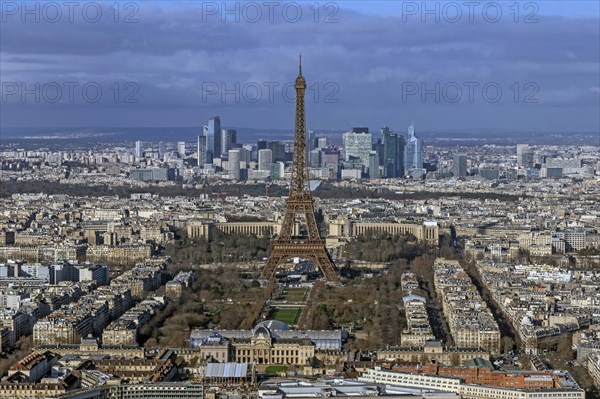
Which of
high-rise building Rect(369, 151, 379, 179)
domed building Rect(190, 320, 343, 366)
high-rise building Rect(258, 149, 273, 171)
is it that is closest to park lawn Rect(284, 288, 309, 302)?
domed building Rect(190, 320, 343, 366)

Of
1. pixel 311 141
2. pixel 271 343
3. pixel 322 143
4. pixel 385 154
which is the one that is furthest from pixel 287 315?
pixel 322 143

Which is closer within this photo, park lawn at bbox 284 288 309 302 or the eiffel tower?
park lawn at bbox 284 288 309 302

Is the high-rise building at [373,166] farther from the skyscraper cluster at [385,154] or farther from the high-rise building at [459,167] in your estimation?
the high-rise building at [459,167]

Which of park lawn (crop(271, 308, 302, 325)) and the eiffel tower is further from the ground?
the eiffel tower

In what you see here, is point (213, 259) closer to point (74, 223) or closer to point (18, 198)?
point (74, 223)

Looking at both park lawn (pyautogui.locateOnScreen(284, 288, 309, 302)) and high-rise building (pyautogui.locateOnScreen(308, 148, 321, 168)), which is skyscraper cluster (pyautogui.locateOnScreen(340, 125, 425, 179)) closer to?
high-rise building (pyautogui.locateOnScreen(308, 148, 321, 168))

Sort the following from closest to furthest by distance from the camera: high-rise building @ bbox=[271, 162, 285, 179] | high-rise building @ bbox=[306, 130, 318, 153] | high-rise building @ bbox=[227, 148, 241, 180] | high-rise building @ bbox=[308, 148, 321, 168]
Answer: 1. high-rise building @ bbox=[271, 162, 285, 179]
2. high-rise building @ bbox=[227, 148, 241, 180]
3. high-rise building @ bbox=[308, 148, 321, 168]
4. high-rise building @ bbox=[306, 130, 318, 153]

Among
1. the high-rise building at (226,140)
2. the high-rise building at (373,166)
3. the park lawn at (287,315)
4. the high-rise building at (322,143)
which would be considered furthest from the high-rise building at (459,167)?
the park lawn at (287,315)

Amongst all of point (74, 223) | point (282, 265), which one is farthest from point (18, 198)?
point (282, 265)
